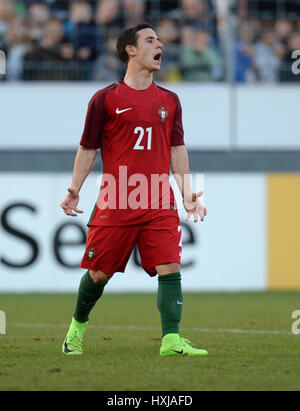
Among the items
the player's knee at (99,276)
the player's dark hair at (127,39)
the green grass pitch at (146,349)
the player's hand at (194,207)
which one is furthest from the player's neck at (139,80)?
the green grass pitch at (146,349)

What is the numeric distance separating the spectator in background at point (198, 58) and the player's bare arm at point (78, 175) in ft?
31.4

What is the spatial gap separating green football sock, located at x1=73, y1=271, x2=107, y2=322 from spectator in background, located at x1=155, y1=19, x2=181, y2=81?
31.7 feet

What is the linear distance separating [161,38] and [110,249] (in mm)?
9833

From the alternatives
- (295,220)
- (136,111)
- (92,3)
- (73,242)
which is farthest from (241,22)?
(136,111)

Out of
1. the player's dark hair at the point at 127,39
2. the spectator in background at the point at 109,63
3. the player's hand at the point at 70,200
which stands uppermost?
the spectator in background at the point at 109,63

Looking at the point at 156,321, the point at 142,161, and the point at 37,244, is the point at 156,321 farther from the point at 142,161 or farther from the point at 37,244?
the point at 37,244

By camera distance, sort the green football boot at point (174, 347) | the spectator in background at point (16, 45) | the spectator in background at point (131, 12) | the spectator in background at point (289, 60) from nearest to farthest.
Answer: the green football boot at point (174, 347) → the spectator in background at point (16, 45) → the spectator in background at point (131, 12) → the spectator in background at point (289, 60)

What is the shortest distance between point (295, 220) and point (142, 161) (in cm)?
899

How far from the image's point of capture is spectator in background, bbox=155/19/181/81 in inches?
633

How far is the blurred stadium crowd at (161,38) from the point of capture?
15883 mm

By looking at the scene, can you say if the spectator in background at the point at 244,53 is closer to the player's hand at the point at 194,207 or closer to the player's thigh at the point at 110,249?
the player's hand at the point at 194,207

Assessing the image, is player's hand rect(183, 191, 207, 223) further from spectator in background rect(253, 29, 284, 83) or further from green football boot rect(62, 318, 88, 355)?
spectator in background rect(253, 29, 284, 83)

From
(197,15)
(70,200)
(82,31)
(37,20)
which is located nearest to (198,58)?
(197,15)

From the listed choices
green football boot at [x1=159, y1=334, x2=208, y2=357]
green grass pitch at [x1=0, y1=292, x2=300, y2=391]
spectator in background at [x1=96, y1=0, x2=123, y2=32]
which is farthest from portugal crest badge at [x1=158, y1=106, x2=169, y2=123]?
spectator in background at [x1=96, y1=0, x2=123, y2=32]
